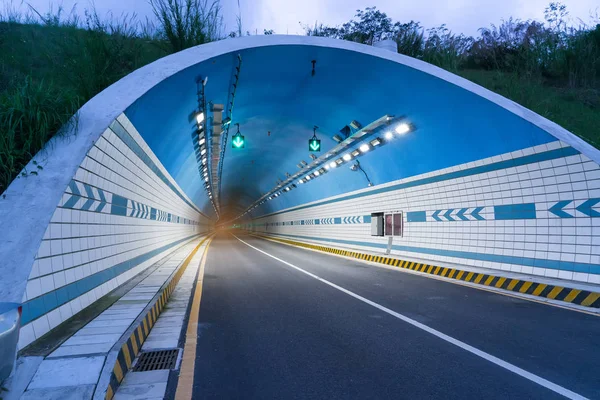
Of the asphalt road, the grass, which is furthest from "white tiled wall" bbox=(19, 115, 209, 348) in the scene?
the grass

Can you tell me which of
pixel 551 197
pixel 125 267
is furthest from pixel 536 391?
pixel 125 267

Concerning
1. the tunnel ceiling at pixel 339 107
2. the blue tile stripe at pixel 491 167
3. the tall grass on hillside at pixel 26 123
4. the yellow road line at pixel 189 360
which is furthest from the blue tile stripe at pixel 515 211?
the tall grass on hillside at pixel 26 123

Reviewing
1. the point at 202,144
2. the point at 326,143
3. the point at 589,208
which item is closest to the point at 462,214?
the point at 589,208

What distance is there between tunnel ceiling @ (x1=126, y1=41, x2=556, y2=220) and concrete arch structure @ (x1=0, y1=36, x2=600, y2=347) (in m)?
0.06

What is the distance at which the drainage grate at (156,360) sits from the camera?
15.2ft

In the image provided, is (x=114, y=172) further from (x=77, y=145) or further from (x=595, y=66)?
(x=595, y=66)

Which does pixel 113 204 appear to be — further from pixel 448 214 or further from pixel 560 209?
pixel 448 214

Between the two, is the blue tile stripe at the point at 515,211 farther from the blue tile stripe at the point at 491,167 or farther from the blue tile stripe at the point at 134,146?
the blue tile stripe at the point at 134,146

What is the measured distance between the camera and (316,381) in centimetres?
429

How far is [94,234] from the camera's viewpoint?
23.4 feet

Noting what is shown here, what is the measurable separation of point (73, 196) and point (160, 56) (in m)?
7.83

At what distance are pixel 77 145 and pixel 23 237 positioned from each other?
6.54 feet

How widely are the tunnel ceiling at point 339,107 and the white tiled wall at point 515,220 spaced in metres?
0.67

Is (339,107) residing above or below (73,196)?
above
